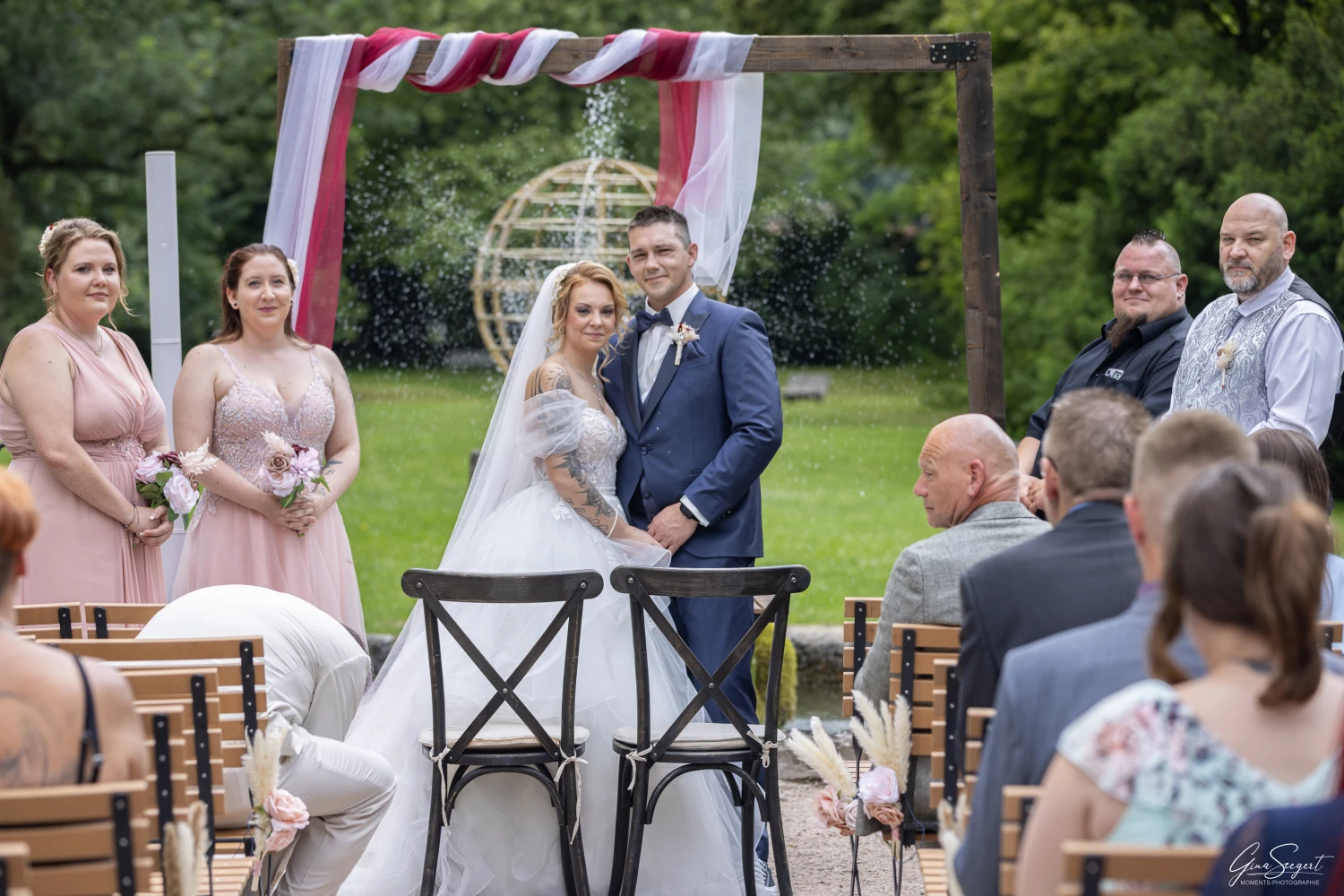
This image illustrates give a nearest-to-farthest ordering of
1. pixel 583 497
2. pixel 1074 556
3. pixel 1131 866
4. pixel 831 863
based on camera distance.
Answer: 1. pixel 1131 866
2. pixel 1074 556
3. pixel 583 497
4. pixel 831 863

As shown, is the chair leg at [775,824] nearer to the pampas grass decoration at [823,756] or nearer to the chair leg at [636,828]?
the chair leg at [636,828]

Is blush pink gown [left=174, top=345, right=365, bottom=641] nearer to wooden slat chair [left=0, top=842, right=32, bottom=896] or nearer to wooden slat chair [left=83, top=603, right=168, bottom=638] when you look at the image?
wooden slat chair [left=83, top=603, right=168, bottom=638]

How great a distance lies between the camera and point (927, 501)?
3568 millimetres

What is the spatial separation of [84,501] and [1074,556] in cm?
352

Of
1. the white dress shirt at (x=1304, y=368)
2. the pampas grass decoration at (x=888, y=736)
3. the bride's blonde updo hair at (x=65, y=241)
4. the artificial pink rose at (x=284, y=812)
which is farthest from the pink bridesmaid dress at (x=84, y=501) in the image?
the white dress shirt at (x=1304, y=368)

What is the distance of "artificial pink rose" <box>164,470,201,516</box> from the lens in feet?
15.9

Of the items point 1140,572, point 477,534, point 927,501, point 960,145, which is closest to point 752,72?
point 960,145

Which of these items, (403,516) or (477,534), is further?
(403,516)

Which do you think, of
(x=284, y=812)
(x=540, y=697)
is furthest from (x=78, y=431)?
(x=284, y=812)

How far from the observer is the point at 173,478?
16.0 ft

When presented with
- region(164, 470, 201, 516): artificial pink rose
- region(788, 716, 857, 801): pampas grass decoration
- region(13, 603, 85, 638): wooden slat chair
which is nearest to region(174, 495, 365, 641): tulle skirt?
region(164, 470, 201, 516): artificial pink rose

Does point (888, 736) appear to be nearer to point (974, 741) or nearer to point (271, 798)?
point (974, 741)

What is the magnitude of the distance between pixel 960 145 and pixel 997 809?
4.30 m

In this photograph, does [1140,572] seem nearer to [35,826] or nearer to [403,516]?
[35,826]
